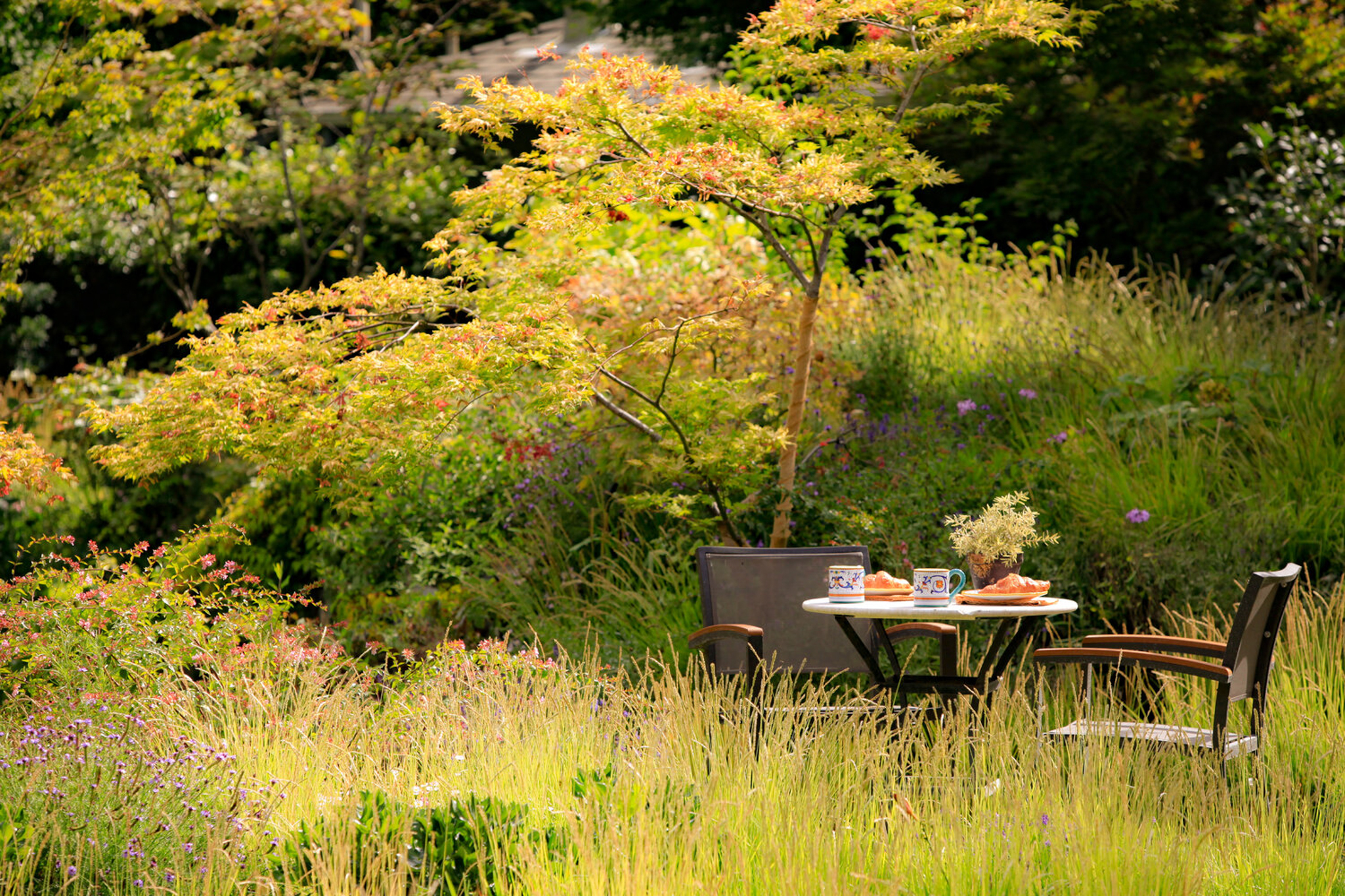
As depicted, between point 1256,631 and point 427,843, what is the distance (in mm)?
2539

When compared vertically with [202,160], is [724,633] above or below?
below

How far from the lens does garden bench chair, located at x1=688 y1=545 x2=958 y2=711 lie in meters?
4.93

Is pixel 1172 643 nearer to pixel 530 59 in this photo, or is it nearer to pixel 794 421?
pixel 794 421

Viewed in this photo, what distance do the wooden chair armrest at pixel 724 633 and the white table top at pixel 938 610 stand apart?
21cm

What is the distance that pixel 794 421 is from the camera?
5766 mm

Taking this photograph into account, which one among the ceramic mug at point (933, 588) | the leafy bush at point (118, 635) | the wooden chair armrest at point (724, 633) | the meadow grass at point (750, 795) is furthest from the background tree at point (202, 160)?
the ceramic mug at point (933, 588)

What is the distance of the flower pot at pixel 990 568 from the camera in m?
4.28

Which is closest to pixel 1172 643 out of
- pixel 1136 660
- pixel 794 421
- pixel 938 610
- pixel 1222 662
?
pixel 1222 662

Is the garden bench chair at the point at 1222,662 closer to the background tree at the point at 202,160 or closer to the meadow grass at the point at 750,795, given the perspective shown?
the meadow grass at the point at 750,795

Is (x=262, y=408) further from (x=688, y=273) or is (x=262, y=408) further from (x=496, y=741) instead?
Result: (x=688, y=273)

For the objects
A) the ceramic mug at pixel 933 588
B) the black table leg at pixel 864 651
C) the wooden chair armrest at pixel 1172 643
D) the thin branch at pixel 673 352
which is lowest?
the black table leg at pixel 864 651

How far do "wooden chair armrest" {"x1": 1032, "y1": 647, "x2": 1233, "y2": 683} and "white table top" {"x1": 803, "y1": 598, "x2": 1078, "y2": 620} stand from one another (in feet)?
0.45

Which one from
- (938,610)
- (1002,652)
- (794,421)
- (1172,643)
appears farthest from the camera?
(794,421)

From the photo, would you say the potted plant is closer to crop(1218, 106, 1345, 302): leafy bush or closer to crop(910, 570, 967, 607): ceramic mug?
crop(910, 570, 967, 607): ceramic mug
